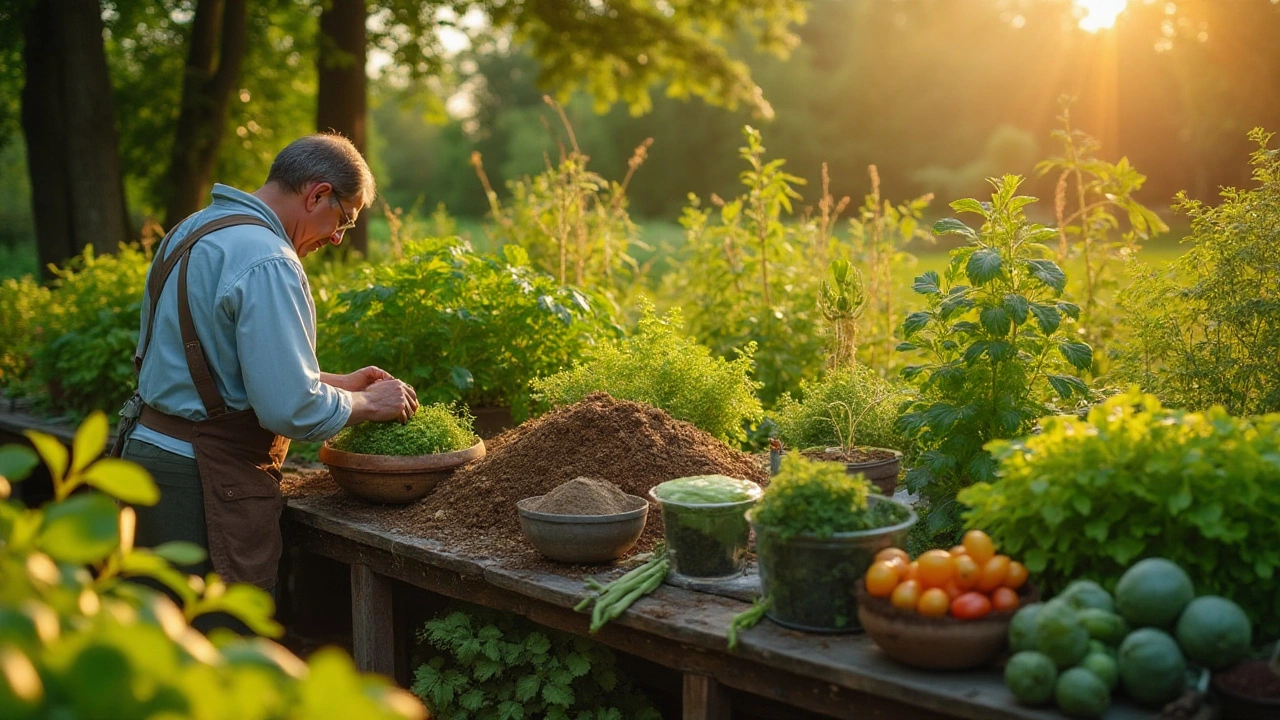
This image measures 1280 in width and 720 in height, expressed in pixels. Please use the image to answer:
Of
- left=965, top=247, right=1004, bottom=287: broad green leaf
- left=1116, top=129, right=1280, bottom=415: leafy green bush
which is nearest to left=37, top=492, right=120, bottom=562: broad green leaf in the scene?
left=965, top=247, right=1004, bottom=287: broad green leaf

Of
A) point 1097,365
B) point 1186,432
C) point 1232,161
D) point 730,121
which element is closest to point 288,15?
point 1097,365

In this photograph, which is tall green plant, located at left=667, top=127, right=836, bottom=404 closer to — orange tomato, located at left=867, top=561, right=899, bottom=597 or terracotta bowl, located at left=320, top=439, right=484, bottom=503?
terracotta bowl, located at left=320, top=439, right=484, bottom=503

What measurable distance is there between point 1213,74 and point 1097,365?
572 centimetres

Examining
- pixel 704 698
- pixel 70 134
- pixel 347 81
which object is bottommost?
pixel 704 698

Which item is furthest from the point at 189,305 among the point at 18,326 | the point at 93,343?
the point at 18,326

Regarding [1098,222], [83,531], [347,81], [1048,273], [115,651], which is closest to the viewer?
[115,651]

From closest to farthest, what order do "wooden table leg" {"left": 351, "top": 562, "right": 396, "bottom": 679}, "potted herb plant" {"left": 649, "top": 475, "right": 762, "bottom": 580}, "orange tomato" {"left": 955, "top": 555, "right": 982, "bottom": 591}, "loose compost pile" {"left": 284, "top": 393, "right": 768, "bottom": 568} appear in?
"orange tomato" {"left": 955, "top": 555, "right": 982, "bottom": 591} → "potted herb plant" {"left": 649, "top": 475, "right": 762, "bottom": 580} → "loose compost pile" {"left": 284, "top": 393, "right": 768, "bottom": 568} → "wooden table leg" {"left": 351, "top": 562, "right": 396, "bottom": 679}

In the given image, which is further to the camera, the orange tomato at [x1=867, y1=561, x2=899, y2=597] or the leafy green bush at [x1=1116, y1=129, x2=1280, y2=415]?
the leafy green bush at [x1=1116, y1=129, x2=1280, y2=415]

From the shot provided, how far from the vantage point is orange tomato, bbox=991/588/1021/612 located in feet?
7.98

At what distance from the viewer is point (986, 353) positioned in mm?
3301

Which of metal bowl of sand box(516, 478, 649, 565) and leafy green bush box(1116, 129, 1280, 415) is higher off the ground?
leafy green bush box(1116, 129, 1280, 415)

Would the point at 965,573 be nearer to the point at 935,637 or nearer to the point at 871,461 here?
the point at 935,637

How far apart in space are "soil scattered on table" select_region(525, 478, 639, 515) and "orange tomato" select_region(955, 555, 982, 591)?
1094 mm

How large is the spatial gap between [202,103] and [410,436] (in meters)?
8.02
